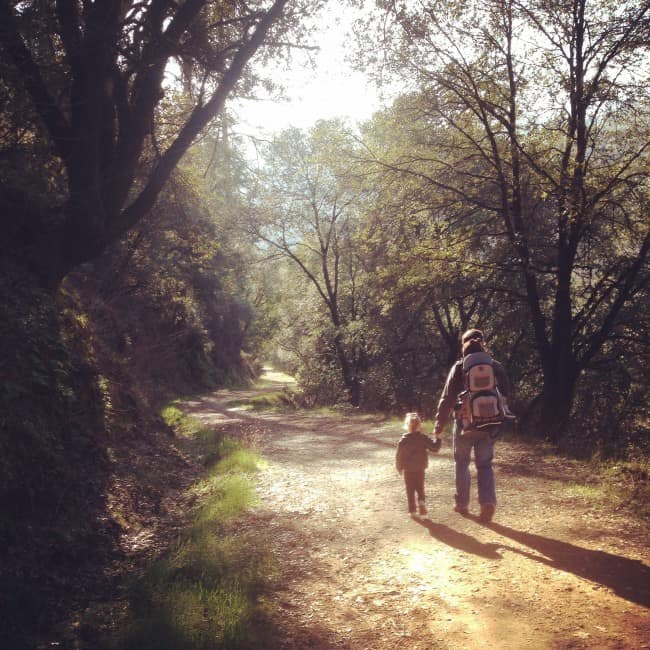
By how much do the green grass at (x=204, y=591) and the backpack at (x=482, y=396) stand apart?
2.59 m

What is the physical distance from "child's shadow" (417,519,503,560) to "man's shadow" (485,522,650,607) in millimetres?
221

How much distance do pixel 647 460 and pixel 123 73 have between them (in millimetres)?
9310

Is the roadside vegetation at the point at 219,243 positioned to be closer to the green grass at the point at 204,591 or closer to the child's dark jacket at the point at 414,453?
the green grass at the point at 204,591

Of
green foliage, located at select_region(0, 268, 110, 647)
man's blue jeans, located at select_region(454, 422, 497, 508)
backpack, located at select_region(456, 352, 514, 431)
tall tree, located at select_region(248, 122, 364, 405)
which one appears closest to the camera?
green foliage, located at select_region(0, 268, 110, 647)

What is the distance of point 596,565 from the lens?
4500 millimetres

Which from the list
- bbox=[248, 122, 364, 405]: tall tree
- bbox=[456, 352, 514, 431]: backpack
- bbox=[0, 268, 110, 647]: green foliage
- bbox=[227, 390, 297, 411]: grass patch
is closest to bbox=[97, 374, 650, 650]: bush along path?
bbox=[0, 268, 110, 647]: green foliage

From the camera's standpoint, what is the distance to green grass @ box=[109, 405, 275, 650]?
3709 millimetres

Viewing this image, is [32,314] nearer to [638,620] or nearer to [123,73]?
[123,73]

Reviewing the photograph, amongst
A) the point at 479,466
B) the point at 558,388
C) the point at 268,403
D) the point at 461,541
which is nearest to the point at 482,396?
the point at 479,466

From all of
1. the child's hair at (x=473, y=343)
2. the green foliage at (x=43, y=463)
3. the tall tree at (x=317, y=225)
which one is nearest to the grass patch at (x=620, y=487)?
the child's hair at (x=473, y=343)

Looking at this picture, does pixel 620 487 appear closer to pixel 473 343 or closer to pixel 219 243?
pixel 473 343

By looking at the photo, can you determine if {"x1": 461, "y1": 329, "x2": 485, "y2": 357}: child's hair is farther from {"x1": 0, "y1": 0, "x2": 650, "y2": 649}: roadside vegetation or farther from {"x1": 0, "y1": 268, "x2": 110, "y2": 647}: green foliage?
{"x1": 0, "y1": 268, "x2": 110, "y2": 647}: green foliage

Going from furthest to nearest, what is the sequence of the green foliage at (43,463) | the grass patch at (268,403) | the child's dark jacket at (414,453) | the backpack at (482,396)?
the grass patch at (268,403) → the child's dark jacket at (414,453) → the backpack at (482,396) → the green foliage at (43,463)

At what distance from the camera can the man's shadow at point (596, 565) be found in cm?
405
